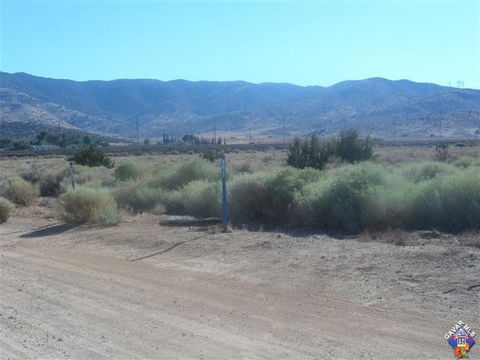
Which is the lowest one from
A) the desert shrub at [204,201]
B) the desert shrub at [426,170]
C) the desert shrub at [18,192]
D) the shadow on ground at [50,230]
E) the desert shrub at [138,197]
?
the desert shrub at [18,192]

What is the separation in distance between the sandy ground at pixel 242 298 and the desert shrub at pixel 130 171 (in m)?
14.9

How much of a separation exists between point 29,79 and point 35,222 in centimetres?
16735

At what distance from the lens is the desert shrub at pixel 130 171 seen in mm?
30666

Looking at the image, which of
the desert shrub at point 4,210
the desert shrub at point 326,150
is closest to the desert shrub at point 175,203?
the desert shrub at point 4,210

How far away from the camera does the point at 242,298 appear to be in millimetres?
10148

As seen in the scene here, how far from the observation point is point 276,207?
60.9 ft

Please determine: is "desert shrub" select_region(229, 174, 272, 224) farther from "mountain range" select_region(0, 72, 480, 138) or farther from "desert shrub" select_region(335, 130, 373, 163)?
"mountain range" select_region(0, 72, 480, 138)

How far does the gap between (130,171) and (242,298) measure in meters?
21.7

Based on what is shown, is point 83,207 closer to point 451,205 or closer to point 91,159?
point 451,205

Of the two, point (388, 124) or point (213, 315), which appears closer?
point (213, 315)

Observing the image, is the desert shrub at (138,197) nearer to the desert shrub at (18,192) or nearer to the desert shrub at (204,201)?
the desert shrub at (204,201)

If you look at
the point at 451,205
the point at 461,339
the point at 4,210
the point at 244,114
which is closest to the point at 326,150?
the point at 4,210

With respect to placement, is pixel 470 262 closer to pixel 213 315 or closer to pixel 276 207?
pixel 213 315

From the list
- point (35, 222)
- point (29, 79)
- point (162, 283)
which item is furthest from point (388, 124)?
point (162, 283)
